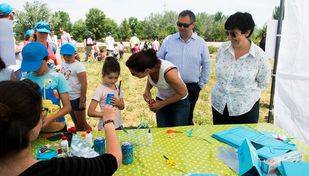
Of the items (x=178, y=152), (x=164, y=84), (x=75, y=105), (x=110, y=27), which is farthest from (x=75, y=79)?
(x=110, y=27)

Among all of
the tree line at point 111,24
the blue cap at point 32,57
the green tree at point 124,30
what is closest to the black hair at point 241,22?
the blue cap at point 32,57

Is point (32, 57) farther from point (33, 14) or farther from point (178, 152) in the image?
point (33, 14)

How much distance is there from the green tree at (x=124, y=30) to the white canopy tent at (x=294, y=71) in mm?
54332

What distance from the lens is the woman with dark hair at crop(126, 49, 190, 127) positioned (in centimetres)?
242

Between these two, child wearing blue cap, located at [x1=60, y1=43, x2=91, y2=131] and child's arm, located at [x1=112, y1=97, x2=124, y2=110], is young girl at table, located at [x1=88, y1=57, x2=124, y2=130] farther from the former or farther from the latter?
child wearing blue cap, located at [x1=60, y1=43, x2=91, y2=131]

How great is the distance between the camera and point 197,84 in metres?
3.63

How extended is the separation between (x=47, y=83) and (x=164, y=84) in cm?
95

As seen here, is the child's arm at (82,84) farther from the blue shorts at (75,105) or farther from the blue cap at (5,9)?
the blue cap at (5,9)

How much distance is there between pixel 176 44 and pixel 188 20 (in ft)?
1.07

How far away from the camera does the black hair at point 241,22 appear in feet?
8.15

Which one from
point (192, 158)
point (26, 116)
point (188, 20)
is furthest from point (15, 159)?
point (188, 20)

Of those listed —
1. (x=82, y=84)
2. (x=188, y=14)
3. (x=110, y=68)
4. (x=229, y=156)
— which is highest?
(x=188, y=14)

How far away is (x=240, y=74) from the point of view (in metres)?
2.60

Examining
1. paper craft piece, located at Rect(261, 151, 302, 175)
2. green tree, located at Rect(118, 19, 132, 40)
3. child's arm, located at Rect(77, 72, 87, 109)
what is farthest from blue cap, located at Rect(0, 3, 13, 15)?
green tree, located at Rect(118, 19, 132, 40)
